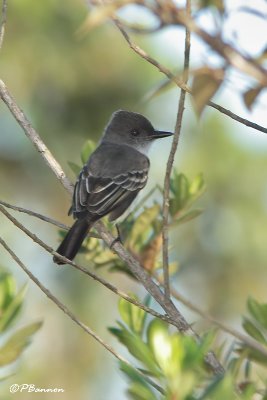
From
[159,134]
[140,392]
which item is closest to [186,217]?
[140,392]

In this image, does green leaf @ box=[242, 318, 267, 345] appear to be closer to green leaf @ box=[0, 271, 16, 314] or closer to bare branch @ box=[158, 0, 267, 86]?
green leaf @ box=[0, 271, 16, 314]

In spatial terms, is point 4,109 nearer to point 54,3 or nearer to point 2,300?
point 54,3

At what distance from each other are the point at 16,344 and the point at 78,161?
4986 mm

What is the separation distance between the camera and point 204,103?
176 cm

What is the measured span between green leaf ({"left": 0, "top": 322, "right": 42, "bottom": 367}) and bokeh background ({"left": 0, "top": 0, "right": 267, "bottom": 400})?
4887 mm

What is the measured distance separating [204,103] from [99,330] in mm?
6207

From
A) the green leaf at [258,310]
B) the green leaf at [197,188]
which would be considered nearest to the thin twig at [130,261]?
the green leaf at [258,310]

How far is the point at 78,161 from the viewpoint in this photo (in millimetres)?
7816

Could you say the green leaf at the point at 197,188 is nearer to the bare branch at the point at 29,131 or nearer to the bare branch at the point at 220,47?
the bare branch at the point at 29,131

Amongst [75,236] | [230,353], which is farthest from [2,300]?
[75,236]

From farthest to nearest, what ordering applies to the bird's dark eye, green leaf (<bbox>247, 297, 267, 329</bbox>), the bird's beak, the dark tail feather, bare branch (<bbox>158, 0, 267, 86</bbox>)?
the bird's dark eye < the bird's beak < the dark tail feather < green leaf (<bbox>247, 297, 267, 329</bbox>) < bare branch (<bbox>158, 0, 267, 86</bbox>)

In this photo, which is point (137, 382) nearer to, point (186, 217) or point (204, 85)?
point (204, 85)

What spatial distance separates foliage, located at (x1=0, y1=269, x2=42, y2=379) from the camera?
2.88m

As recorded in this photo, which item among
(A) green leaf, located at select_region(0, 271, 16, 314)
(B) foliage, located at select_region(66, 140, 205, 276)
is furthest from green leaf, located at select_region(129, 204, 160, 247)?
(A) green leaf, located at select_region(0, 271, 16, 314)
